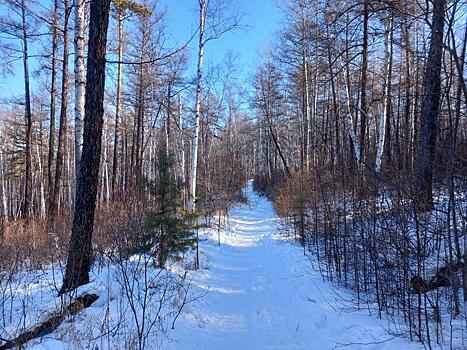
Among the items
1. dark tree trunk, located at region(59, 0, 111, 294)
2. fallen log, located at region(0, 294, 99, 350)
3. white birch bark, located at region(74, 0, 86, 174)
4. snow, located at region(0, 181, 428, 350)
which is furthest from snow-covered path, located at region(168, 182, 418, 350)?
white birch bark, located at region(74, 0, 86, 174)

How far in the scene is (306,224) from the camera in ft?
33.5

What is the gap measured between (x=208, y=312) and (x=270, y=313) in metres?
1.01

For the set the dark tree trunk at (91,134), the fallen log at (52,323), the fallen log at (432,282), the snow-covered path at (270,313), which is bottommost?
the snow-covered path at (270,313)

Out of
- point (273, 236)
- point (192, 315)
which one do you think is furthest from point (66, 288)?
point (273, 236)

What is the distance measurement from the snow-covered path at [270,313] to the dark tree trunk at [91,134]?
6.42 feet

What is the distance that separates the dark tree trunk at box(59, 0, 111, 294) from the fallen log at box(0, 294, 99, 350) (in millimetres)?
787

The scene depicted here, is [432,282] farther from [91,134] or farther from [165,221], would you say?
[91,134]

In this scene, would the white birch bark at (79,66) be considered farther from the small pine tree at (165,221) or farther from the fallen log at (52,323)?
the fallen log at (52,323)

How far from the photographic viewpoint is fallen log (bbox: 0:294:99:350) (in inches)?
139

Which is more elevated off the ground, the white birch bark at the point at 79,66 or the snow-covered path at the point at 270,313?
the white birch bark at the point at 79,66

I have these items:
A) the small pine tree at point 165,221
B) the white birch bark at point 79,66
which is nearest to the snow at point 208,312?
the small pine tree at point 165,221

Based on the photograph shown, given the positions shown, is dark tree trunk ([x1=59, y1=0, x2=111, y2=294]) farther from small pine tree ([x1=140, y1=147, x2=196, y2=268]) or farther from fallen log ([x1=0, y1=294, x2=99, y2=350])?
small pine tree ([x1=140, y1=147, x2=196, y2=268])

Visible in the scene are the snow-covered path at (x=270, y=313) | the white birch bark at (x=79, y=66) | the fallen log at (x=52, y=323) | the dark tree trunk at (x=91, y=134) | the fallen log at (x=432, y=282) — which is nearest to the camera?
the fallen log at (x=52, y=323)

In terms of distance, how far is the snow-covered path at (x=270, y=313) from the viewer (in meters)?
4.54
